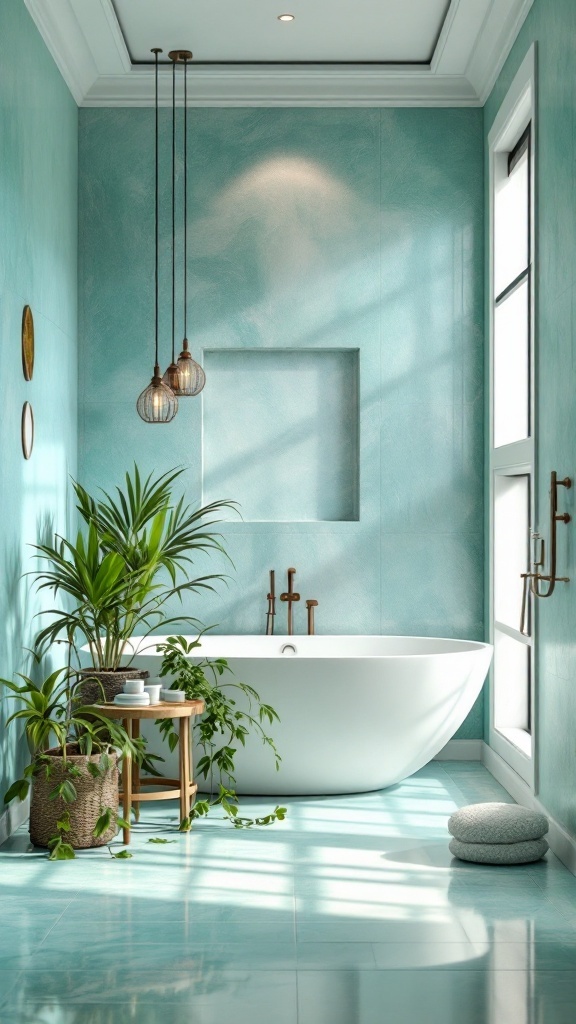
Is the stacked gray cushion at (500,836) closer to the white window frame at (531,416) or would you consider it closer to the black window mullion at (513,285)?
the white window frame at (531,416)

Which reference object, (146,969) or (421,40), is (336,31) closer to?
(421,40)

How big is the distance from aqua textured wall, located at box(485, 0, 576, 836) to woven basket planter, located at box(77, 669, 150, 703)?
1602 mm

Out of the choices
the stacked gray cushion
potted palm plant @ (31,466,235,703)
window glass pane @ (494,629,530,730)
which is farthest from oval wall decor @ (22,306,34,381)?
window glass pane @ (494,629,530,730)

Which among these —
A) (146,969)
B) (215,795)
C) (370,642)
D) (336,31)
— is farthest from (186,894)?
(336,31)

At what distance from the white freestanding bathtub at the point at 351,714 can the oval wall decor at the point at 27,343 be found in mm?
1186

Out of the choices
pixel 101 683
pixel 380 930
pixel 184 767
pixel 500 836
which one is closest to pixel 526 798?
pixel 500 836

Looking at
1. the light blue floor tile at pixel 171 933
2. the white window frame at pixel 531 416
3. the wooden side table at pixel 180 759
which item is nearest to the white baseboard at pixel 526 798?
the white window frame at pixel 531 416

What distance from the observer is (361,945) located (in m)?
3.06

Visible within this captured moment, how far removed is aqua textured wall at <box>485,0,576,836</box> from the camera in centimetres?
382

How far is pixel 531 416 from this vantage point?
496 centimetres

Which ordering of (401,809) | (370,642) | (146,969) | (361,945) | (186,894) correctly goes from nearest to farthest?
(146,969) < (361,945) < (186,894) < (401,809) < (370,642)

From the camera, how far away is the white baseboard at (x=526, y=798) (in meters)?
3.81

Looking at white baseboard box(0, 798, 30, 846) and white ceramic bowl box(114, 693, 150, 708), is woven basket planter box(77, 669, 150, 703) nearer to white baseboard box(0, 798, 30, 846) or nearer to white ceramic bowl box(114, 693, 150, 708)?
white ceramic bowl box(114, 693, 150, 708)

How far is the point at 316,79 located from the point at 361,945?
162 inches
